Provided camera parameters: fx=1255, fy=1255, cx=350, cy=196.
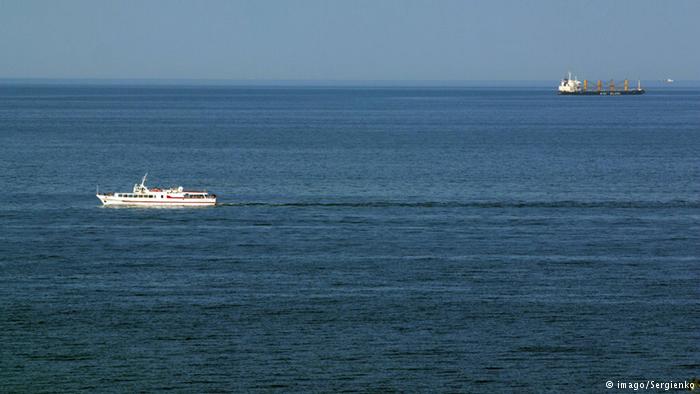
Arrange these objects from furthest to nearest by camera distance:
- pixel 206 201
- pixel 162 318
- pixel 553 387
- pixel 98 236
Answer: pixel 206 201, pixel 98 236, pixel 162 318, pixel 553 387

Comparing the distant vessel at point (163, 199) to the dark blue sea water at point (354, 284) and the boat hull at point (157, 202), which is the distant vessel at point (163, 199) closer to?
the boat hull at point (157, 202)

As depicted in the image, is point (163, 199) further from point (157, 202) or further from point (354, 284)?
point (354, 284)

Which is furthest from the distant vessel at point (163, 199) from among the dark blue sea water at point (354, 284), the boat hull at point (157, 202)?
the dark blue sea water at point (354, 284)

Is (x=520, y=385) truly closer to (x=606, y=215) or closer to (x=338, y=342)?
(x=338, y=342)

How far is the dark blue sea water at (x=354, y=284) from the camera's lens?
187ft

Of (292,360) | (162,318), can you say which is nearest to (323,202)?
(162,318)

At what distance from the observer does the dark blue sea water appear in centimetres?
5705

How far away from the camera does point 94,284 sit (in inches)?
2904

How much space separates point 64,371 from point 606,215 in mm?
59266

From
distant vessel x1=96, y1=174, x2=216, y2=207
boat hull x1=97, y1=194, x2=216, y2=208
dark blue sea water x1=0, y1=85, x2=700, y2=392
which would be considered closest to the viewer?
dark blue sea water x1=0, y1=85, x2=700, y2=392

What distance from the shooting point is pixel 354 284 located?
7419 cm

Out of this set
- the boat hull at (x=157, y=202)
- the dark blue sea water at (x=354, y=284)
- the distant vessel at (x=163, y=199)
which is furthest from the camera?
the distant vessel at (x=163, y=199)

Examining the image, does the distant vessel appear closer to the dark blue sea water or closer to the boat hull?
the boat hull

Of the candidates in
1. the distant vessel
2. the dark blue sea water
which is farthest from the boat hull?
the dark blue sea water
